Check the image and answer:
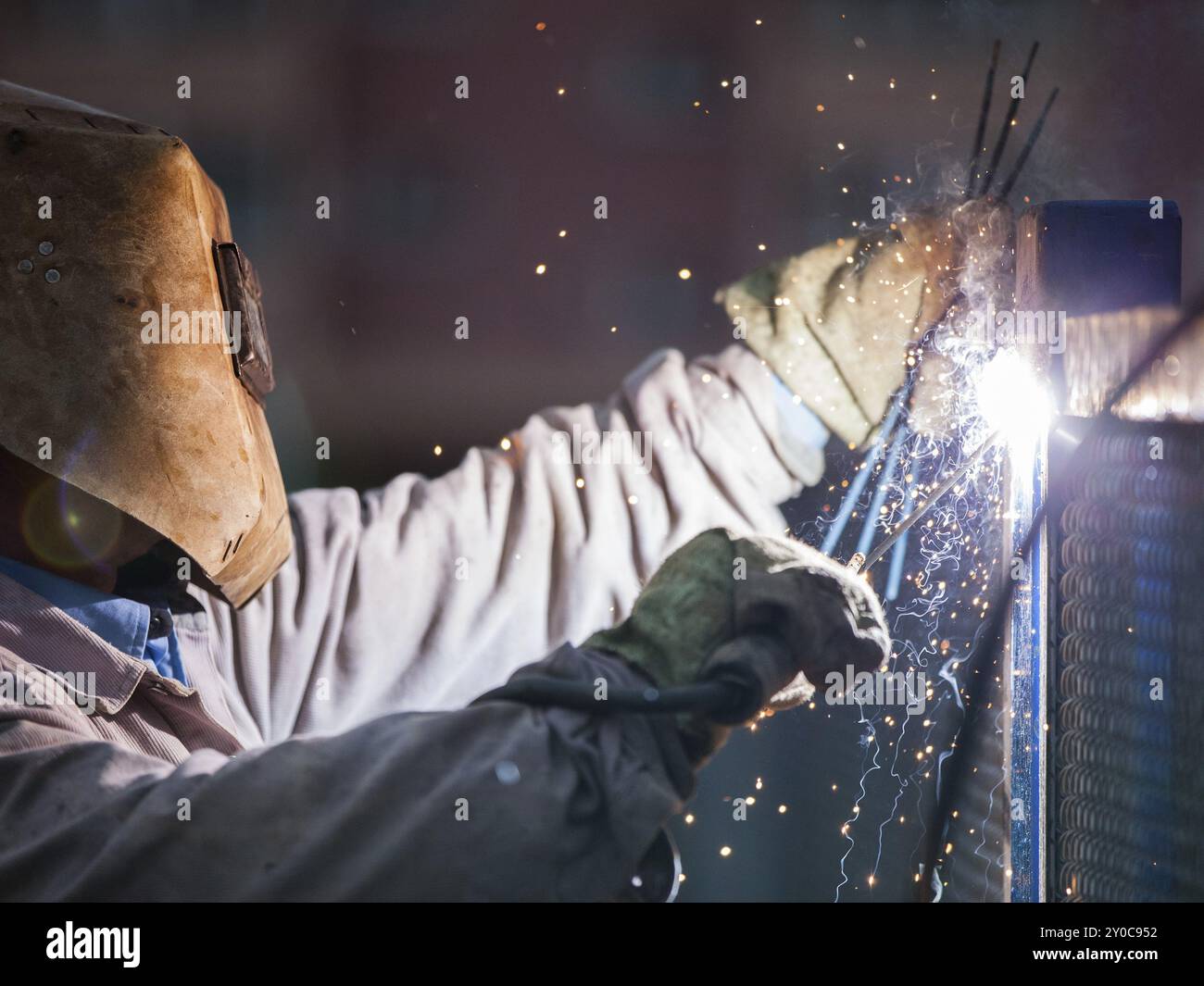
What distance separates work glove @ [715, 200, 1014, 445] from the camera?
45.8 inches

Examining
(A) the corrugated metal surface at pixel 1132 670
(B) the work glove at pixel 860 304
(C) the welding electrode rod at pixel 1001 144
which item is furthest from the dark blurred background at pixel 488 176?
(A) the corrugated metal surface at pixel 1132 670

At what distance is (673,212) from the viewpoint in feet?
4.81

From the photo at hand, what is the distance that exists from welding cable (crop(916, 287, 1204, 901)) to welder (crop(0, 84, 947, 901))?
0.20 metres

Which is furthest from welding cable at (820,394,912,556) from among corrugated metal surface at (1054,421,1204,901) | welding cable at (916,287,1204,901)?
corrugated metal surface at (1054,421,1204,901)

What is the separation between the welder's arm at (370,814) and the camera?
26.5 inches

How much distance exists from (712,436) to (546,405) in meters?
0.25

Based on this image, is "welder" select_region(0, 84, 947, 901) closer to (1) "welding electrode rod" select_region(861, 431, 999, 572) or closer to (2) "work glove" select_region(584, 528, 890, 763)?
(2) "work glove" select_region(584, 528, 890, 763)

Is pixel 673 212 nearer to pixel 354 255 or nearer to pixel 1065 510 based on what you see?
pixel 354 255

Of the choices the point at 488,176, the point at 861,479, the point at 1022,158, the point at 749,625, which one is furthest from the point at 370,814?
the point at 488,176

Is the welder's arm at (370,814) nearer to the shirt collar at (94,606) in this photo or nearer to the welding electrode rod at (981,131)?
the shirt collar at (94,606)

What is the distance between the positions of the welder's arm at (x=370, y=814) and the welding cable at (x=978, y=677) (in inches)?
15.6
